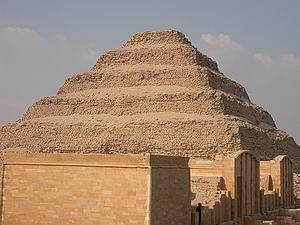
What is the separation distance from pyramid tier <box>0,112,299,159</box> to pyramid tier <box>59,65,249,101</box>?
144 inches

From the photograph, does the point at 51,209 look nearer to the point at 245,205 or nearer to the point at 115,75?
the point at 245,205

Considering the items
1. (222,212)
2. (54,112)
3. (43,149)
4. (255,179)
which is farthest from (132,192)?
(54,112)

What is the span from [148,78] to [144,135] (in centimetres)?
669

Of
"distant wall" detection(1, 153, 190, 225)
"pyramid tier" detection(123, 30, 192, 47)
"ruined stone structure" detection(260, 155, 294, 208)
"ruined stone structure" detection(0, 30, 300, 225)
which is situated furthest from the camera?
"pyramid tier" detection(123, 30, 192, 47)

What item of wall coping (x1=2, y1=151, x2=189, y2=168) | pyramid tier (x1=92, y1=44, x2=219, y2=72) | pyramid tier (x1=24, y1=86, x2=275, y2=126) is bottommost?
wall coping (x1=2, y1=151, x2=189, y2=168)

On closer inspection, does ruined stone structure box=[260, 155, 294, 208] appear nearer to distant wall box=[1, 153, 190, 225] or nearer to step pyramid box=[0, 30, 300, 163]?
step pyramid box=[0, 30, 300, 163]

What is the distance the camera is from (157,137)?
36.0 meters

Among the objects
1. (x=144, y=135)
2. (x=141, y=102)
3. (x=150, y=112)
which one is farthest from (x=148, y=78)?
(x=144, y=135)

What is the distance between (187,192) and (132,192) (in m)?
2.53

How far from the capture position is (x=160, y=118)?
37562mm

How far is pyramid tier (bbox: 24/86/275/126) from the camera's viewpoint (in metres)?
38.5

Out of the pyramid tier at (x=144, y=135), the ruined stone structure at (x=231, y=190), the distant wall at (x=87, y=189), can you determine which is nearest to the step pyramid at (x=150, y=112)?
the pyramid tier at (x=144, y=135)

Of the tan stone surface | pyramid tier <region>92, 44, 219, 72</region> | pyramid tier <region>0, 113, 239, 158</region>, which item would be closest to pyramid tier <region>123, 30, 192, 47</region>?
the tan stone surface

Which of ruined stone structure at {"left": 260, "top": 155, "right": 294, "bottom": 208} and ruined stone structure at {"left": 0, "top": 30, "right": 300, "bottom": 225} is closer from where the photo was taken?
ruined stone structure at {"left": 0, "top": 30, "right": 300, "bottom": 225}
